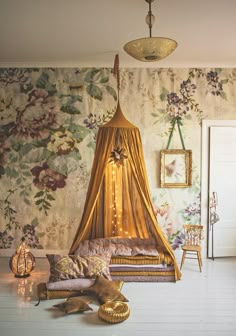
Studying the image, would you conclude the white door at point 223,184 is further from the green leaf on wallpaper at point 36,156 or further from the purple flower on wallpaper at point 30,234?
the purple flower on wallpaper at point 30,234

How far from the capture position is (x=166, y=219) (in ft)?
15.6

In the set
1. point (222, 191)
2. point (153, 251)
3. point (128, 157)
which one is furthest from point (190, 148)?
point (153, 251)

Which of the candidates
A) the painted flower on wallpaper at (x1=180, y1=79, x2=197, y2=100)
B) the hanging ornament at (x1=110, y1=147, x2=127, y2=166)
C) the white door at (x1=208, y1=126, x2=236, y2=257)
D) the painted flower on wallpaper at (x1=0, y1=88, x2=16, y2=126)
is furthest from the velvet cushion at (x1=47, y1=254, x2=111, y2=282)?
the painted flower on wallpaper at (x1=180, y1=79, x2=197, y2=100)

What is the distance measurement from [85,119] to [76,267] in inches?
85.8

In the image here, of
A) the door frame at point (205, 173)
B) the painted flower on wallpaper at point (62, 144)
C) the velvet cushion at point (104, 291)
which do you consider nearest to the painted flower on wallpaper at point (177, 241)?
the door frame at point (205, 173)

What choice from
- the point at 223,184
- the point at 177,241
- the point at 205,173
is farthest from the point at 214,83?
the point at 177,241

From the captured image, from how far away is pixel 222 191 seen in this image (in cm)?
473

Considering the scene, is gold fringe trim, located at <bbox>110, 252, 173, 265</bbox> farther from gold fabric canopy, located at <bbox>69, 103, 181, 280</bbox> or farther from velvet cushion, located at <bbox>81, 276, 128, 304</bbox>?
velvet cushion, located at <bbox>81, 276, 128, 304</bbox>

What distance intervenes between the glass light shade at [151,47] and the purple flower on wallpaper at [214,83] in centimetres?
230

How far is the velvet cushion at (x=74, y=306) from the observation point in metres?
2.91

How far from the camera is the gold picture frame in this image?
4.73 metres

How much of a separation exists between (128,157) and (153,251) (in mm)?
1170

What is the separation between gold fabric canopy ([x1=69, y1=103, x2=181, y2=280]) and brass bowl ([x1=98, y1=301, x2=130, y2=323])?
1082 millimetres

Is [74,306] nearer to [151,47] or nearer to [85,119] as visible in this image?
[151,47]
